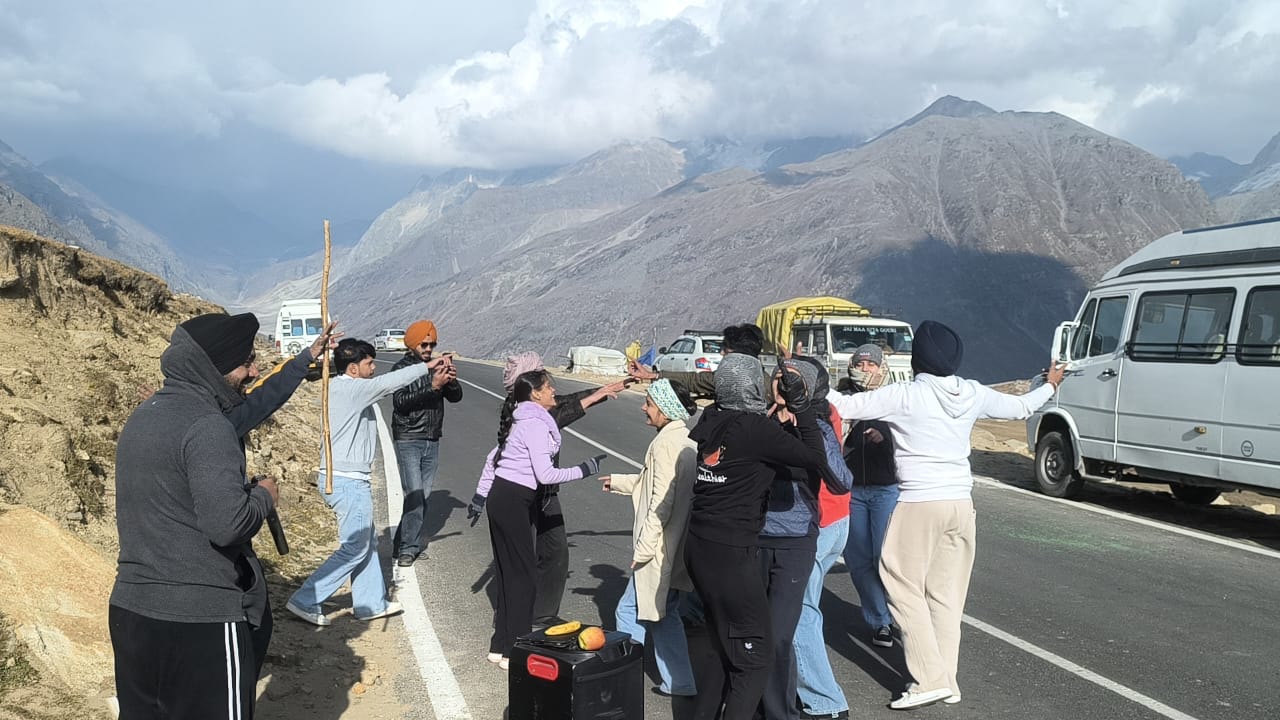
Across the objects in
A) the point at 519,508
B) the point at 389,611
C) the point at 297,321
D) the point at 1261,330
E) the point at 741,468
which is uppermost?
the point at 297,321

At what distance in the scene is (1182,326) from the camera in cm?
1070

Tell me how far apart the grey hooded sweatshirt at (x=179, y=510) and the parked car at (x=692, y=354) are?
23.6 m

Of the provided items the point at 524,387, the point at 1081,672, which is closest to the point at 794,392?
the point at 524,387

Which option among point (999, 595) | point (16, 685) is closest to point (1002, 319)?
point (999, 595)

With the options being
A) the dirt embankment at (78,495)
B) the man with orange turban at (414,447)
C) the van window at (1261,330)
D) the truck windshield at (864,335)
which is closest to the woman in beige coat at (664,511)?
the dirt embankment at (78,495)

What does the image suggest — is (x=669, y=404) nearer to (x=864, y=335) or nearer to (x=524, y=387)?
(x=524, y=387)

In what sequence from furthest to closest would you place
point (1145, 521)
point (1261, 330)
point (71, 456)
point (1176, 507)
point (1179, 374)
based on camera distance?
point (1176, 507) < point (1145, 521) < point (1179, 374) < point (1261, 330) < point (71, 456)

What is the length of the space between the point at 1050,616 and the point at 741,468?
3851 millimetres

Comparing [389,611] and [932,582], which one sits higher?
[932,582]

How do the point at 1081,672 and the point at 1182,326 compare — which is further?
the point at 1182,326

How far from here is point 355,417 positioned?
6602 mm

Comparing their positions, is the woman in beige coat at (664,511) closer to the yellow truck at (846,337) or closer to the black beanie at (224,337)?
the black beanie at (224,337)

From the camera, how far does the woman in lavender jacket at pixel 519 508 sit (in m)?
5.80

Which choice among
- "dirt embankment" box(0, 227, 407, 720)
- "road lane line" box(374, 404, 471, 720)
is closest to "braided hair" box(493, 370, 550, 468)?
"road lane line" box(374, 404, 471, 720)
